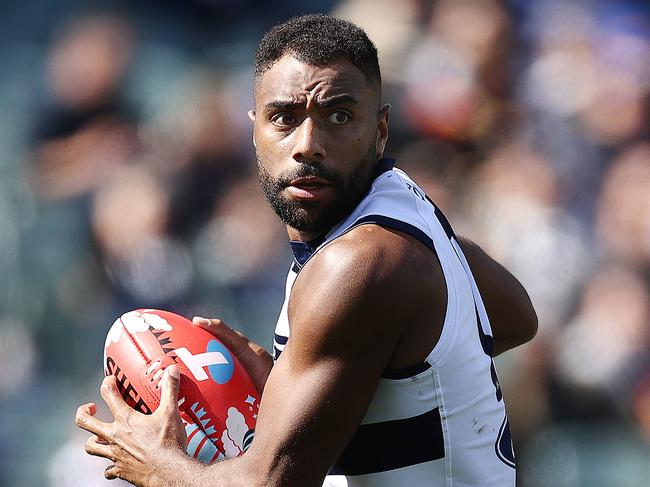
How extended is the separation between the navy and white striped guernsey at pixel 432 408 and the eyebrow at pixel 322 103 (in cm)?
27

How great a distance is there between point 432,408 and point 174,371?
733mm

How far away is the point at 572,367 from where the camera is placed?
5023mm

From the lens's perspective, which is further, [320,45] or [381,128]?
[381,128]

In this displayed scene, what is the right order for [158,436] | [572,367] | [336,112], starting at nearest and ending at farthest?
[158,436], [336,112], [572,367]

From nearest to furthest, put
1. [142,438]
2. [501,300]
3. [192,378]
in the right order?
[142,438]
[192,378]
[501,300]

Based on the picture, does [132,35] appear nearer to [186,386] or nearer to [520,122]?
[520,122]

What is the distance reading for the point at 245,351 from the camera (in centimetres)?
322

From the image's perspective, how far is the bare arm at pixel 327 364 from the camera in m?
2.33

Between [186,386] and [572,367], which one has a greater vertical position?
[186,386]

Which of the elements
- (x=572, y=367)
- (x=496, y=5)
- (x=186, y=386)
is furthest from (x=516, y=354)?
(x=186, y=386)

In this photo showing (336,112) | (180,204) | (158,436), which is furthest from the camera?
(180,204)

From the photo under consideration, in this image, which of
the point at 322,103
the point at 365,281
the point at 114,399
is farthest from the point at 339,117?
the point at 114,399

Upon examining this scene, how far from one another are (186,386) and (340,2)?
10.3 feet

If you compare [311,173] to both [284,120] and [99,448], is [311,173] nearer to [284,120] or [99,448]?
[284,120]
